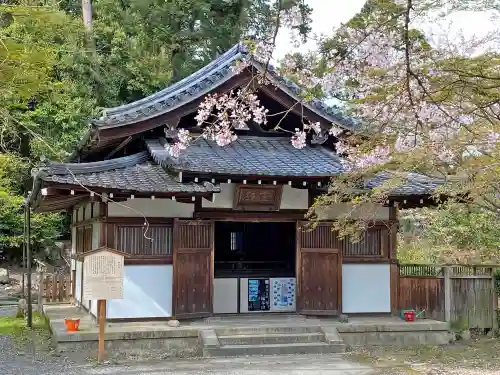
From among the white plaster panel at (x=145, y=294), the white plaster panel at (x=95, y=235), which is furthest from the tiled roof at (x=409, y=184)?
the white plaster panel at (x=95, y=235)

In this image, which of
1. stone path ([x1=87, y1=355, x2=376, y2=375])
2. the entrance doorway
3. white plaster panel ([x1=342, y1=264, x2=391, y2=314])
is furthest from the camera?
the entrance doorway

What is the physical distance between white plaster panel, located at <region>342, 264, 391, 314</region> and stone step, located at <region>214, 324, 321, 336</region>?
1174 millimetres

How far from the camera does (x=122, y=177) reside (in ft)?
32.4

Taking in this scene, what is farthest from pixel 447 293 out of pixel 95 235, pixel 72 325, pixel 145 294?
pixel 95 235

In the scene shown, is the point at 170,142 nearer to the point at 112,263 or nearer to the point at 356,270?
the point at 112,263

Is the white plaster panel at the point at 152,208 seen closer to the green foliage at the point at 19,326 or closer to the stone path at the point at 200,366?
the stone path at the point at 200,366

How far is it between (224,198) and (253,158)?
3.09ft

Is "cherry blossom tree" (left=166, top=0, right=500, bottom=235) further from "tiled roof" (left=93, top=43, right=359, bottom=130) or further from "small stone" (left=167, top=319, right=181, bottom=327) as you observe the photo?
"small stone" (left=167, top=319, right=181, bottom=327)

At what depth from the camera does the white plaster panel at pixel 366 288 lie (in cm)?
1140

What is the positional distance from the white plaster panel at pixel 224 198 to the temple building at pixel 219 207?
0.07ft

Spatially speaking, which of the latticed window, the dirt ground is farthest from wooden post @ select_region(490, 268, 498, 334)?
the latticed window

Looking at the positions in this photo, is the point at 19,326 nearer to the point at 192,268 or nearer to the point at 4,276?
the point at 192,268

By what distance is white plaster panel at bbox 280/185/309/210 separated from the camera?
11266 mm

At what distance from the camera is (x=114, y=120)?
10766 millimetres
